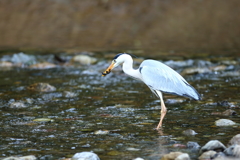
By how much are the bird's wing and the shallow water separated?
429 mm

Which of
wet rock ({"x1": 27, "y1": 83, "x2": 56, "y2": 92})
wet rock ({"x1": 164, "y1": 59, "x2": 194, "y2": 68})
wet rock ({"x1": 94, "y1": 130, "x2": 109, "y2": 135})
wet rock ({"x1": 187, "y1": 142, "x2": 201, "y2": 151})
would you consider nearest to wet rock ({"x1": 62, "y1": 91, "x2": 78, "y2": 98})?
wet rock ({"x1": 27, "y1": 83, "x2": 56, "y2": 92})

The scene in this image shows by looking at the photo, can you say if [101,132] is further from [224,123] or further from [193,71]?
[193,71]

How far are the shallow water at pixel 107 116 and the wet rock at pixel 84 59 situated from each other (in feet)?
6.56

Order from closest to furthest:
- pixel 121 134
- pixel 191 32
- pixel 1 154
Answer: pixel 1 154 → pixel 121 134 → pixel 191 32

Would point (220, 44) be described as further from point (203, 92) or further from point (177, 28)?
point (203, 92)

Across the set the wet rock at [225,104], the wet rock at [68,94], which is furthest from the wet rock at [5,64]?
the wet rock at [225,104]

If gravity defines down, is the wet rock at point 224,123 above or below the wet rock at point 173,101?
above

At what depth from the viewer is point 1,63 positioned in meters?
12.0

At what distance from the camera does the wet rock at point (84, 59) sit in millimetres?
12070

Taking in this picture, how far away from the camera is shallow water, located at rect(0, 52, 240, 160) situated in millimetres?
4617

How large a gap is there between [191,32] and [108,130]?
41.4 feet

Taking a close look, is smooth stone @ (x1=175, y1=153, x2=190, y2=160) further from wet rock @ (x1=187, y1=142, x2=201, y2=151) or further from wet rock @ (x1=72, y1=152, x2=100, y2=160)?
wet rock @ (x1=72, y1=152, x2=100, y2=160)

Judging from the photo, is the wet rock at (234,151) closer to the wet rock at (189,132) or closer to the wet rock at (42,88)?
the wet rock at (189,132)

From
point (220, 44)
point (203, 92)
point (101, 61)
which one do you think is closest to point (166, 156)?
point (203, 92)
